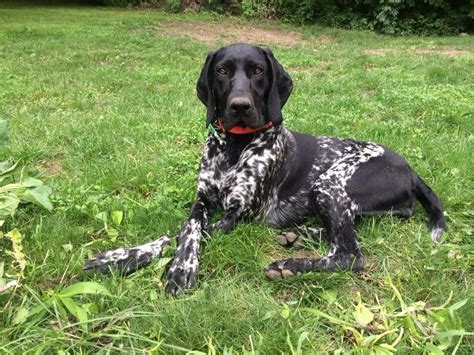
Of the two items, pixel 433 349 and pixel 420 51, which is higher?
pixel 433 349

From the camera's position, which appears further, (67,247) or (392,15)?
(392,15)

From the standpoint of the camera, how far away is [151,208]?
3424 mm

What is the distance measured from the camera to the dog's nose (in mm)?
3014

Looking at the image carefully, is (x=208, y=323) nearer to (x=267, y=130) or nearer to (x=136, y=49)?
(x=267, y=130)

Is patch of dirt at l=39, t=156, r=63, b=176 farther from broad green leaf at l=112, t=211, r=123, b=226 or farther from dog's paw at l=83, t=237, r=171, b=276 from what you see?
dog's paw at l=83, t=237, r=171, b=276

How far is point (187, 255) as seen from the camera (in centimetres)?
277

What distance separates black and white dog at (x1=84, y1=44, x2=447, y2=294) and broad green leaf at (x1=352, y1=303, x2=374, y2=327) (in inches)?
27.3

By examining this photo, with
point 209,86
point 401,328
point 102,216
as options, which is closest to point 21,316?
point 102,216

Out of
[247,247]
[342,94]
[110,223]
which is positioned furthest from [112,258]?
[342,94]

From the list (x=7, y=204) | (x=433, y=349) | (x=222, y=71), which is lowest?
(x=433, y=349)

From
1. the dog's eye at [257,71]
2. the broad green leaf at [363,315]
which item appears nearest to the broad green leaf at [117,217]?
the dog's eye at [257,71]

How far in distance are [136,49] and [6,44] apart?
304cm

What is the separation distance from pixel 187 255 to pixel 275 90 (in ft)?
4.42

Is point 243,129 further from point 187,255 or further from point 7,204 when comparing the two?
point 7,204
